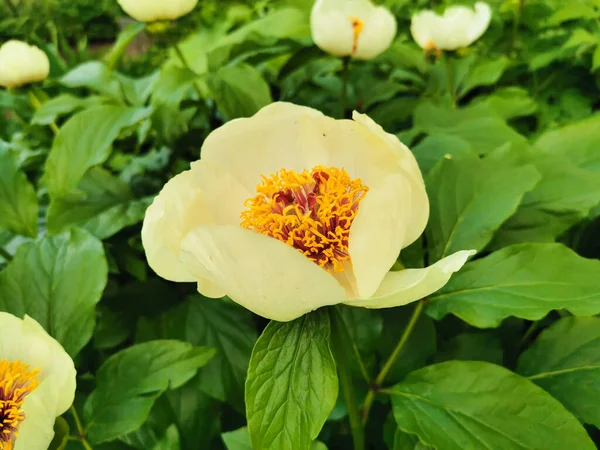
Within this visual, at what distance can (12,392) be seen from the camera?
0.36 m

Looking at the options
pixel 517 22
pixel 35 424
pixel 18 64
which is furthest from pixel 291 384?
pixel 517 22

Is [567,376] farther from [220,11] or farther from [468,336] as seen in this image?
[220,11]

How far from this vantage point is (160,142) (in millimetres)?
646

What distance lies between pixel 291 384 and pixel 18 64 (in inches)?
24.1

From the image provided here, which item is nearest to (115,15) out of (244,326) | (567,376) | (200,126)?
(200,126)

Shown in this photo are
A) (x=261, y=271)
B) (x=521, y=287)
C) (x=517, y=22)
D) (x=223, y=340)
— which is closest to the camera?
(x=261, y=271)

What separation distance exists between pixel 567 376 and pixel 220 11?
3.90 feet

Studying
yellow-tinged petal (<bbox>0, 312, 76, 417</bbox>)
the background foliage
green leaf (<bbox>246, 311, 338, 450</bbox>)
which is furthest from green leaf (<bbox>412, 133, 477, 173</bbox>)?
yellow-tinged petal (<bbox>0, 312, 76, 417</bbox>)

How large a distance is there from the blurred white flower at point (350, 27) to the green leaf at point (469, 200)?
0.26 metres

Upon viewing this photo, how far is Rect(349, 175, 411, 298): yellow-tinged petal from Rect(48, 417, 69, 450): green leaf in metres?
0.23

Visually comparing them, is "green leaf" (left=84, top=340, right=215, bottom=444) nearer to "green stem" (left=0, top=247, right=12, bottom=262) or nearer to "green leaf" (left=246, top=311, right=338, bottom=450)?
"green leaf" (left=246, top=311, right=338, bottom=450)

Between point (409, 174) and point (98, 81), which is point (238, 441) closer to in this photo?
point (409, 174)

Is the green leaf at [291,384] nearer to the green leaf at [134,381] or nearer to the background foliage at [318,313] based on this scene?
the background foliage at [318,313]

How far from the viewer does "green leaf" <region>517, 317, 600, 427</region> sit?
1.28 feet
